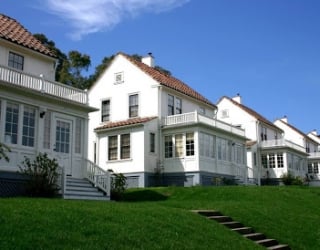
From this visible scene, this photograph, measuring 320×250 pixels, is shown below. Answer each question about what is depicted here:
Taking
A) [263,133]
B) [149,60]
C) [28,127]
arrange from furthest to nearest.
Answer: [263,133]
[149,60]
[28,127]

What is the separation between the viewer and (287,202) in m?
21.4

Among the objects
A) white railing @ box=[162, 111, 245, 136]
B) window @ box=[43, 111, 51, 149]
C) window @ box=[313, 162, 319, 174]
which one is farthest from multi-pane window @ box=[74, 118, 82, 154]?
window @ box=[313, 162, 319, 174]

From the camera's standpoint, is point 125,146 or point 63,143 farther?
point 125,146

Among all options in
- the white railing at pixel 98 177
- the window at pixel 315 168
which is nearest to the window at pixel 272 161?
the window at pixel 315 168

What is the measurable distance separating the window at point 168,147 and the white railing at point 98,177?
32.6 ft

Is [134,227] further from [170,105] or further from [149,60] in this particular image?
[149,60]

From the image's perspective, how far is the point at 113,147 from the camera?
30.5 m

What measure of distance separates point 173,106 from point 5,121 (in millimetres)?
16401

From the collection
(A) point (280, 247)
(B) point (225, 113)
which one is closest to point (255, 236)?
(A) point (280, 247)

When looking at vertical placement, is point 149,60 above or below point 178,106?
above

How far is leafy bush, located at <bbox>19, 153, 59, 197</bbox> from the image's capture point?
17094 mm

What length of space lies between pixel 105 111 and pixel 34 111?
48.4 feet

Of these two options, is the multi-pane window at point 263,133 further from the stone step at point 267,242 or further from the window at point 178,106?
the stone step at point 267,242

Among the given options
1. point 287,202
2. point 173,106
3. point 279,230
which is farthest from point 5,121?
point 173,106
